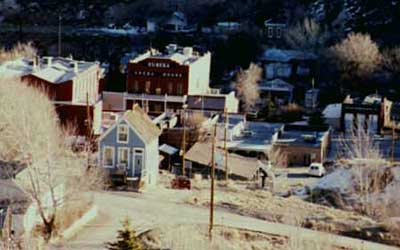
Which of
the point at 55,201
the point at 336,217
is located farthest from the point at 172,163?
the point at 55,201

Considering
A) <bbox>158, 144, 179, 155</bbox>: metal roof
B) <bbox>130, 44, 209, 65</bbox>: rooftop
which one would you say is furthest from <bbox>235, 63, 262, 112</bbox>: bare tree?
<bbox>158, 144, 179, 155</bbox>: metal roof

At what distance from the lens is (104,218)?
71.3ft

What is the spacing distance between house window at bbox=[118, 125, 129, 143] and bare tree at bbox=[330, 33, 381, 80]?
1996cm

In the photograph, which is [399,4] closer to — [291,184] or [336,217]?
[291,184]

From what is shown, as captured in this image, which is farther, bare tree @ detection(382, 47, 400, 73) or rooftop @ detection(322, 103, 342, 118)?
bare tree @ detection(382, 47, 400, 73)

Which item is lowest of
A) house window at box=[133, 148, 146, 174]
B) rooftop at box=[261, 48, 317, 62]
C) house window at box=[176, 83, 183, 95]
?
house window at box=[133, 148, 146, 174]

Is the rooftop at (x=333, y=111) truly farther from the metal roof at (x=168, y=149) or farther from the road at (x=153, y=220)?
the road at (x=153, y=220)

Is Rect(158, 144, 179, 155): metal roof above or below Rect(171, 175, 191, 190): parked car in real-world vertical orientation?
above

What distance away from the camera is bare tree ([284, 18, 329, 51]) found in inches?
1903

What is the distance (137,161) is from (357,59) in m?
20.4

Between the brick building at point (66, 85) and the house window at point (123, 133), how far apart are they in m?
4.20

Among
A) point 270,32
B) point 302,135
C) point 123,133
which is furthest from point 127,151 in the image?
point 270,32

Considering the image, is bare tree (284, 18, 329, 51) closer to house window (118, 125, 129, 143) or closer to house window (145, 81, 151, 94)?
house window (145, 81, 151, 94)

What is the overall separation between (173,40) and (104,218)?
1165 inches
